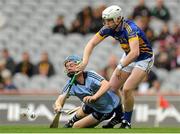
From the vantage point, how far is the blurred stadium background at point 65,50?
20922 millimetres

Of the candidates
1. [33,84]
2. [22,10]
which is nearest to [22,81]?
[33,84]

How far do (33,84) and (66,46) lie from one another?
1.85 meters

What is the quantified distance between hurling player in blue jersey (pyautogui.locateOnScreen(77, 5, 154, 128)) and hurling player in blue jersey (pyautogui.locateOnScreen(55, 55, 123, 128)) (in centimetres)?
17

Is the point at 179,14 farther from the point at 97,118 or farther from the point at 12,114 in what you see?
the point at 97,118

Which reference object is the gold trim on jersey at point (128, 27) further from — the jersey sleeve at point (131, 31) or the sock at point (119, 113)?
the sock at point (119, 113)

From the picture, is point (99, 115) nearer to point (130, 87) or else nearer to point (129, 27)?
point (130, 87)

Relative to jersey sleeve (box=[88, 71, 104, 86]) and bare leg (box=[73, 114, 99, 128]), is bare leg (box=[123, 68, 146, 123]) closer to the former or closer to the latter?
jersey sleeve (box=[88, 71, 104, 86])

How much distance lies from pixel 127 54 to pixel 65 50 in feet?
27.4

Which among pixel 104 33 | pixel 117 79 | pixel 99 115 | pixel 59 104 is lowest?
pixel 99 115

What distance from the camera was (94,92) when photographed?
15648mm

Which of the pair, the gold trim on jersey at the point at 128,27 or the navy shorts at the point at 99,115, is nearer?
the gold trim on jersey at the point at 128,27

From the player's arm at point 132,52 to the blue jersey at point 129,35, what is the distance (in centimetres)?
5

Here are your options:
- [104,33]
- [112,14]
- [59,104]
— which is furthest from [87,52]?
[59,104]

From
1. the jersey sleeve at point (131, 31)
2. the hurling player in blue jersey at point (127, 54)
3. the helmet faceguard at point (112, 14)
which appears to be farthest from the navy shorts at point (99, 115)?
the helmet faceguard at point (112, 14)
